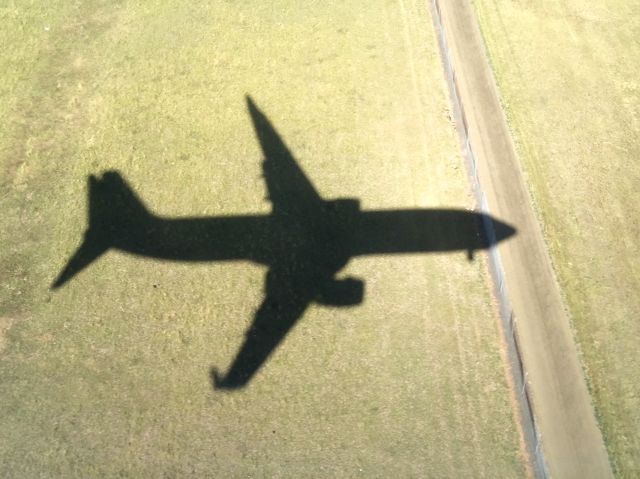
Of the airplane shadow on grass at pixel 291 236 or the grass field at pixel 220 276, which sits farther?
the airplane shadow on grass at pixel 291 236

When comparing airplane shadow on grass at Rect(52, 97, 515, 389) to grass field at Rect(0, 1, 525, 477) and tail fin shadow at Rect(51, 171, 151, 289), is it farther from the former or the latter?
grass field at Rect(0, 1, 525, 477)

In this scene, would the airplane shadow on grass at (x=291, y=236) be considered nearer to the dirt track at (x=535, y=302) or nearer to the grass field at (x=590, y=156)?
the dirt track at (x=535, y=302)

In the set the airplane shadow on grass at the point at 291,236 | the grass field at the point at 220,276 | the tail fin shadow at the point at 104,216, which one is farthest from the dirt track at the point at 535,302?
the tail fin shadow at the point at 104,216

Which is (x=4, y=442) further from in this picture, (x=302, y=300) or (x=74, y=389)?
(x=302, y=300)

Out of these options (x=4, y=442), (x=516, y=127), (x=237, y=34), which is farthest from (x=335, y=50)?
(x=4, y=442)

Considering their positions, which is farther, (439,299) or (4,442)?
(439,299)

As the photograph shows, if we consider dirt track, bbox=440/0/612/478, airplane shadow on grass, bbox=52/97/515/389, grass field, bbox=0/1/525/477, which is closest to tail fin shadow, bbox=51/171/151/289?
airplane shadow on grass, bbox=52/97/515/389
